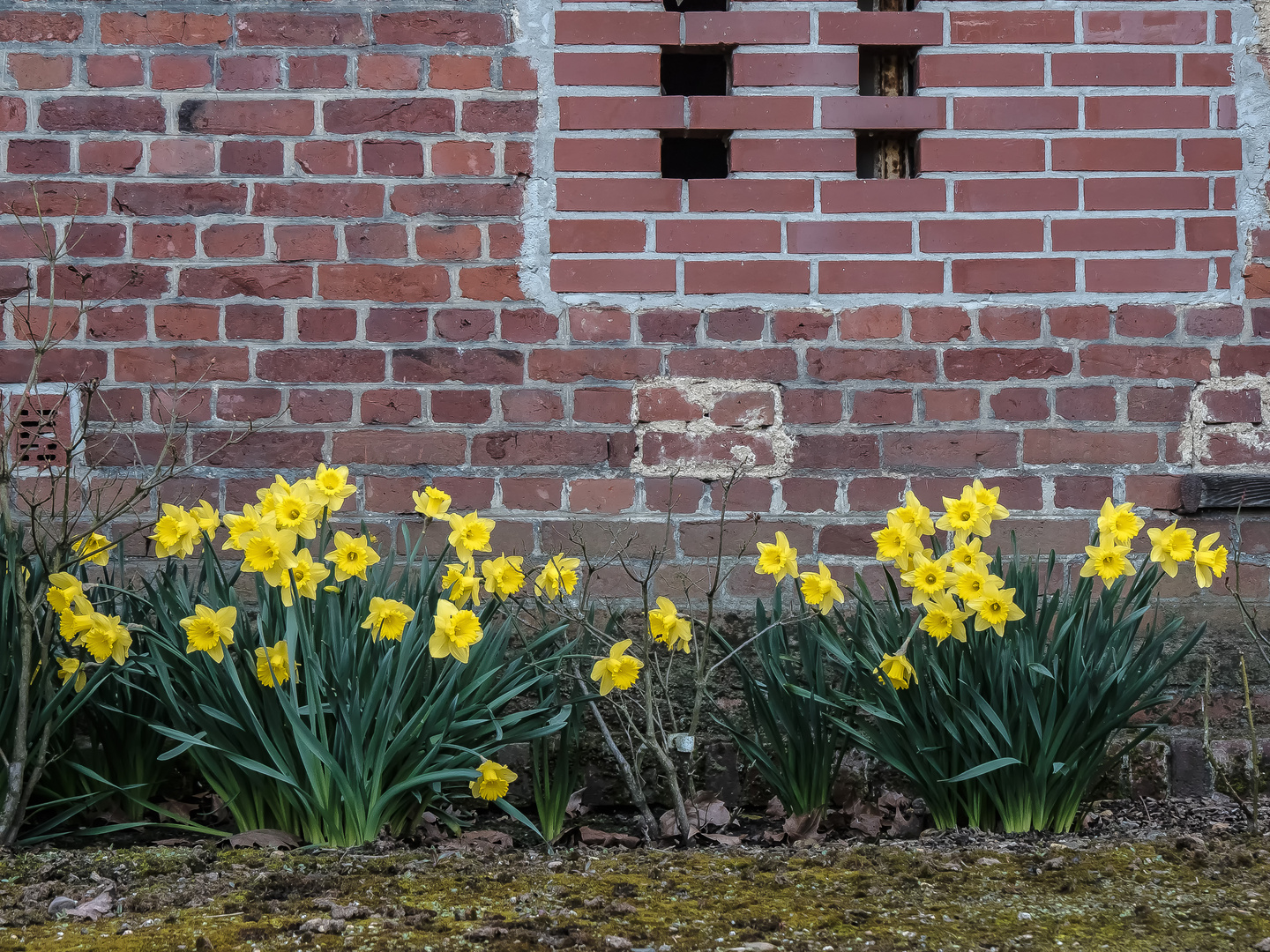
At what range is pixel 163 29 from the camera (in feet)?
8.28

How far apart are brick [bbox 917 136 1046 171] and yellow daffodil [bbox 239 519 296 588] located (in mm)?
1890

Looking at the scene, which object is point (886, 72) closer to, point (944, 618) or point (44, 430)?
point (944, 618)

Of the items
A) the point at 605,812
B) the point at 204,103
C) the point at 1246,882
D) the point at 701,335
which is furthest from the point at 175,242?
the point at 1246,882

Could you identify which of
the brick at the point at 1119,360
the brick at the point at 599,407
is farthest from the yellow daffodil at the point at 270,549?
the brick at the point at 1119,360

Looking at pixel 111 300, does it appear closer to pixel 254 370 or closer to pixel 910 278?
Result: pixel 254 370

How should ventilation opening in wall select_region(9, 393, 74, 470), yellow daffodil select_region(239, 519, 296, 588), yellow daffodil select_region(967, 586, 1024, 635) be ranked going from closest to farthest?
yellow daffodil select_region(239, 519, 296, 588) → yellow daffodil select_region(967, 586, 1024, 635) → ventilation opening in wall select_region(9, 393, 74, 470)

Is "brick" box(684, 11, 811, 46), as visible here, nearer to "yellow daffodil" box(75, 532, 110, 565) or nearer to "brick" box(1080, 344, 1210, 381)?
"brick" box(1080, 344, 1210, 381)

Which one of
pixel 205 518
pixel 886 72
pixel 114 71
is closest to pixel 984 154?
pixel 886 72

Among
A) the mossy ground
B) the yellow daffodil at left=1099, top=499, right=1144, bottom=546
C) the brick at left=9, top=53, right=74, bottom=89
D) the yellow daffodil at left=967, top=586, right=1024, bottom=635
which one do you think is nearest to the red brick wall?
the brick at left=9, top=53, right=74, bottom=89

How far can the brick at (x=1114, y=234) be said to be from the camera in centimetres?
254

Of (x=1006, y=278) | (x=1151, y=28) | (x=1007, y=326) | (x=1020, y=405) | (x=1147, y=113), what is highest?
(x=1151, y=28)

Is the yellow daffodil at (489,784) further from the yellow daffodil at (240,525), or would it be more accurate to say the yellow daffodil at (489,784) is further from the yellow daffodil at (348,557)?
the yellow daffodil at (240,525)

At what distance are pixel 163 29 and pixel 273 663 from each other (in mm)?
1794

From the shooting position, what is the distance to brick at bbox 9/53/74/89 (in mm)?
2504
